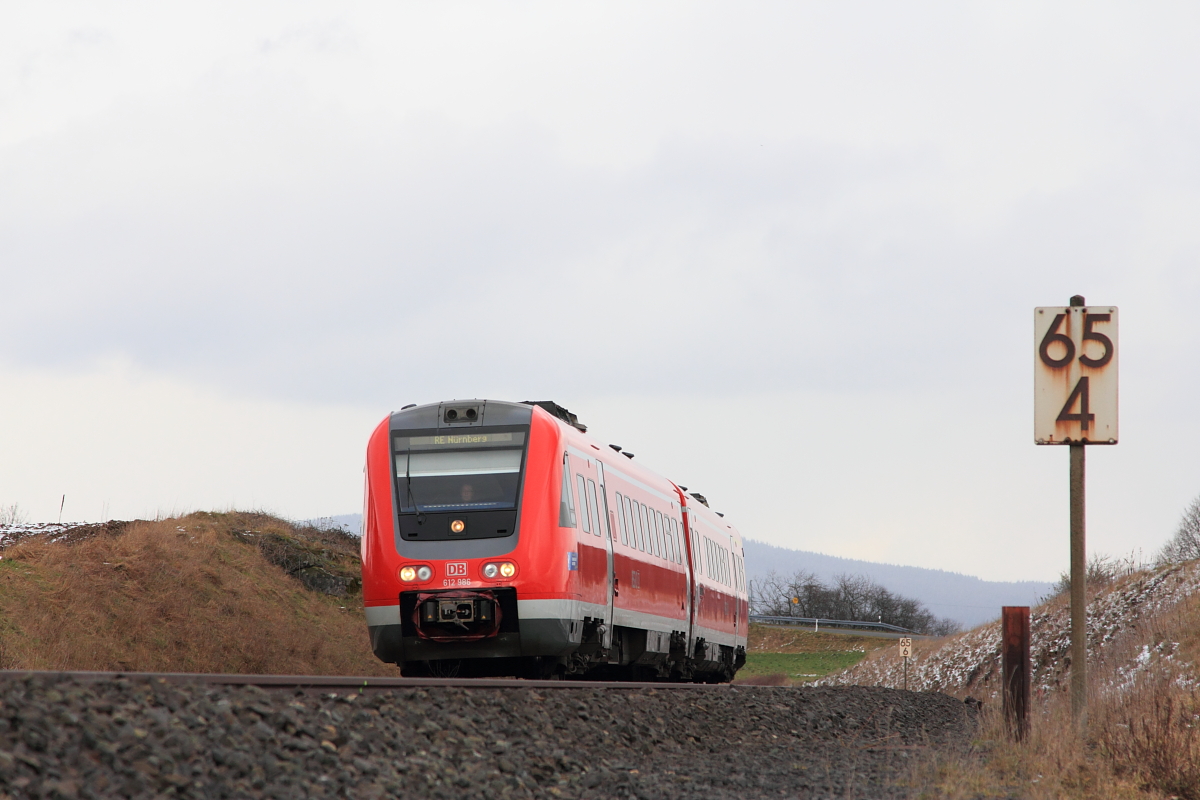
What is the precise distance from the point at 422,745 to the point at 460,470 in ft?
20.5

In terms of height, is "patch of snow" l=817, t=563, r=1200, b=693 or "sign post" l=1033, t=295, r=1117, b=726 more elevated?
"sign post" l=1033, t=295, r=1117, b=726

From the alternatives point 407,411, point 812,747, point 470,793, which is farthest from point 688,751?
point 407,411

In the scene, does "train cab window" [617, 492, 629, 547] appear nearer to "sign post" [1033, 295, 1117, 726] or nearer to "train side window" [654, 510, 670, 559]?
"train side window" [654, 510, 670, 559]

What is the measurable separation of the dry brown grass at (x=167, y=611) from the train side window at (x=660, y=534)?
6.45m

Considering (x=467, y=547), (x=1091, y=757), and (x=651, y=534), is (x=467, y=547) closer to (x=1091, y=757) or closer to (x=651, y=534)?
(x=651, y=534)

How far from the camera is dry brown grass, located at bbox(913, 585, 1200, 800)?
9461 millimetres

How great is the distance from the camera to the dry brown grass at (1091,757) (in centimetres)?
946

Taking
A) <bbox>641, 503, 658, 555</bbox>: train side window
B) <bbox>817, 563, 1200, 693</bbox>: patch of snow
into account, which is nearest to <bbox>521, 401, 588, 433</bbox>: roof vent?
<bbox>641, 503, 658, 555</bbox>: train side window

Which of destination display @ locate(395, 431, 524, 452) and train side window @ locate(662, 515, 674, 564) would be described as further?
train side window @ locate(662, 515, 674, 564)

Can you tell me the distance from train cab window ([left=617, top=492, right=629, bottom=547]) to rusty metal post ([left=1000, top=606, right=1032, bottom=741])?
5148 mm

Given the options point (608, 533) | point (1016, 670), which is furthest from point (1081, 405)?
point (608, 533)

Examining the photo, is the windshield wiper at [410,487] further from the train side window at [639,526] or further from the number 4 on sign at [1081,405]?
the number 4 on sign at [1081,405]

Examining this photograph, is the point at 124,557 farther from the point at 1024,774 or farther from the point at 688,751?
the point at 1024,774

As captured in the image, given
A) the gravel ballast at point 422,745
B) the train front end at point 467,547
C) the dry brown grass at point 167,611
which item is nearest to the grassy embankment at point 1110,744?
the gravel ballast at point 422,745
